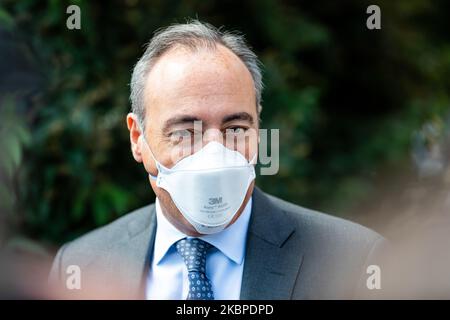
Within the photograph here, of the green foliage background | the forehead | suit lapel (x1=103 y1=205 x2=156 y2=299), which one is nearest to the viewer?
the forehead

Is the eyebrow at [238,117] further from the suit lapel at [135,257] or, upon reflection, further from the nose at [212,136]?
the suit lapel at [135,257]

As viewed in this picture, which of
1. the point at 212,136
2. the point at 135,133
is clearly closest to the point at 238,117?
the point at 212,136

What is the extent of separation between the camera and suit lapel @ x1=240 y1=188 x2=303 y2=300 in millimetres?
1299

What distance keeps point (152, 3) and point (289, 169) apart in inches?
33.9

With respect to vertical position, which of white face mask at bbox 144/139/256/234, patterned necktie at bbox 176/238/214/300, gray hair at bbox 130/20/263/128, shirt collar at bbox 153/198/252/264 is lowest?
patterned necktie at bbox 176/238/214/300

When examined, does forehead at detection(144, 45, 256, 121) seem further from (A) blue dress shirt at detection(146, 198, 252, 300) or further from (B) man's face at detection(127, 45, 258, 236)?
(A) blue dress shirt at detection(146, 198, 252, 300)

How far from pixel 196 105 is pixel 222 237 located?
29 cm

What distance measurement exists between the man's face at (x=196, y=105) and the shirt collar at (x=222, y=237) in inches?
1.1

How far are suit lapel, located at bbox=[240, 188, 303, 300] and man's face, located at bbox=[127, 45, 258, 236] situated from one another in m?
0.08

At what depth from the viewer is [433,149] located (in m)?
2.27

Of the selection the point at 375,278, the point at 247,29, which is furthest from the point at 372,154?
the point at 375,278

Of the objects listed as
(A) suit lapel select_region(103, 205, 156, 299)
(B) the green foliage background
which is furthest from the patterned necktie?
(B) the green foliage background

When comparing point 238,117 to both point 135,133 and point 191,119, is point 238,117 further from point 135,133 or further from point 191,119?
point 135,133

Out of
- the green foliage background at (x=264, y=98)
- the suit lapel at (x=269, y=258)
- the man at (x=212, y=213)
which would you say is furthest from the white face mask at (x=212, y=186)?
the green foliage background at (x=264, y=98)
